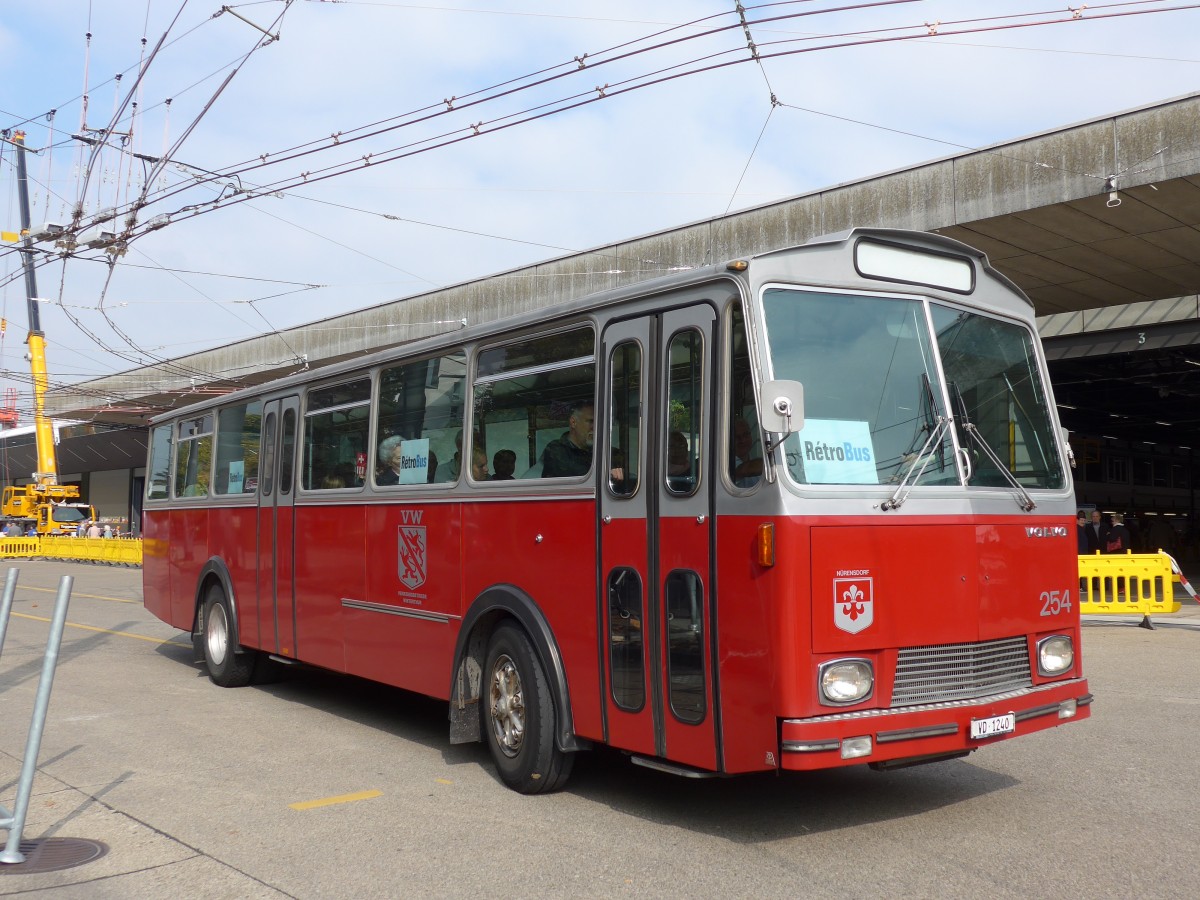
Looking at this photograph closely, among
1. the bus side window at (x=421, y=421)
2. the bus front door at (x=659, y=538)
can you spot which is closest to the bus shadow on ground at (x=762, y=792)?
the bus front door at (x=659, y=538)

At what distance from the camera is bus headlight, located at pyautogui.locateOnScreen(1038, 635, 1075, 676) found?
6242mm

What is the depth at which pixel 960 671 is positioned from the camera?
19.1ft

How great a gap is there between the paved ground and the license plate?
21.5 inches

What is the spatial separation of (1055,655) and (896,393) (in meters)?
1.77

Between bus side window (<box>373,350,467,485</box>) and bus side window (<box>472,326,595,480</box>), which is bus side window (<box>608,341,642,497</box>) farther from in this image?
bus side window (<box>373,350,467,485</box>)

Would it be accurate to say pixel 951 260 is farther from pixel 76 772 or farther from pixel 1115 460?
pixel 1115 460

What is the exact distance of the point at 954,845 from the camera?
225 inches

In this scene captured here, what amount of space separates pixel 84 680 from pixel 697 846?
838 centimetres

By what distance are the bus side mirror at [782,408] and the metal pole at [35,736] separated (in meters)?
3.29

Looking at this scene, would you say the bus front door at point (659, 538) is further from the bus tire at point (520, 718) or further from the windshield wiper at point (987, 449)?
the windshield wiper at point (987, 449)

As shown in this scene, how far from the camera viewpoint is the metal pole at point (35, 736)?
17.4 feet

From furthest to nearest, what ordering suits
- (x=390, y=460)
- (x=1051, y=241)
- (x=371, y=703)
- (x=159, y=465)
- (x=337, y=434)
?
(x=1051, y=241) → (x=159, y=465) → (x=371, y=703) → (x=337, y=434) → (x=390, y=460)

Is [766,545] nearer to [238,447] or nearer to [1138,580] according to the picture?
[238,447]

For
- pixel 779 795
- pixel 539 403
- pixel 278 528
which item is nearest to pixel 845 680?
pixel 779 795
